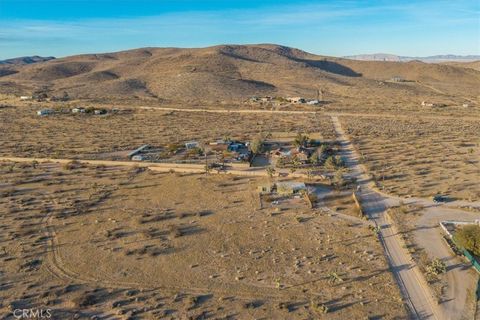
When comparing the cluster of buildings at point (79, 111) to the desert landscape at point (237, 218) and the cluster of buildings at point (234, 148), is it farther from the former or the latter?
the cluster of buildings at point (234, 148)

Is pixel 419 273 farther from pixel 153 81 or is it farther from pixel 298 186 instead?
pixel 153 81

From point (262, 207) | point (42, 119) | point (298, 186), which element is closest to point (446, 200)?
point (298, 186)

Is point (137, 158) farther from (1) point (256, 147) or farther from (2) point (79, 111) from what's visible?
(2) point (79, 111)

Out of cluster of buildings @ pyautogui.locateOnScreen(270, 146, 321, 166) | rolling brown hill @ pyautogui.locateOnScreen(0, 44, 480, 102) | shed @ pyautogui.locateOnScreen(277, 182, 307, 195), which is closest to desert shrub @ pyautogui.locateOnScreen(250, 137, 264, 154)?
cluster of buildings @ pyautogui.locateOnScreen(270, 146, 321, 166)

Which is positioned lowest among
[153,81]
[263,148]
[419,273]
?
[419,273]

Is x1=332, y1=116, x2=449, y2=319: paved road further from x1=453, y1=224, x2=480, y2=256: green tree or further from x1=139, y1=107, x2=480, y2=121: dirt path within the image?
x1=139, y1=107, x2=480, y2=121: dirt path

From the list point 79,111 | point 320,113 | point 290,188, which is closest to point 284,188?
point 290,188
